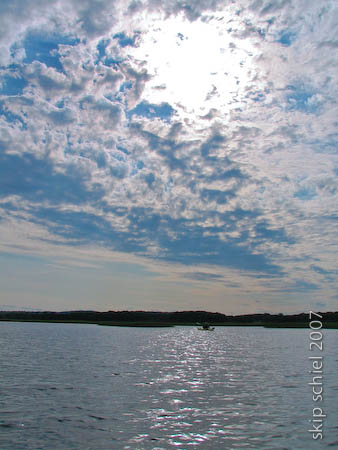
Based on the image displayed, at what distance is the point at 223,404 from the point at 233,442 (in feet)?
29.4

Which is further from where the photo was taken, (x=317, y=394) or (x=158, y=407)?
(x=317, y=394)

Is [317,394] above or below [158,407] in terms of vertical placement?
above

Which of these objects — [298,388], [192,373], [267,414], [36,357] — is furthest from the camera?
[36,357]

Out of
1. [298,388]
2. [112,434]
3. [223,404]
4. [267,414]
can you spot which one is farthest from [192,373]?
[112,434]

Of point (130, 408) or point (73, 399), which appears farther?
point (73, 399)

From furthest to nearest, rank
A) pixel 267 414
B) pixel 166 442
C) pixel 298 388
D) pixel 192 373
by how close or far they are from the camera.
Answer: pixel 192 373 → pixel 298 388 → pixel 267 414 → pixel 166 442

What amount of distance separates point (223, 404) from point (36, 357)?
3844cm

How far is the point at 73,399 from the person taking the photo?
99.0ft

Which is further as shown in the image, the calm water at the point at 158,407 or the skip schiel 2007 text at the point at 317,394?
the skip schiel 2007 text at the point at 317,394

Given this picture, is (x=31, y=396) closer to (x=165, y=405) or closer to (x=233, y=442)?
(x=165, y=405)

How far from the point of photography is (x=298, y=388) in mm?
36062

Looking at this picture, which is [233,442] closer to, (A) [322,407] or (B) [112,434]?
(B) [112,434]

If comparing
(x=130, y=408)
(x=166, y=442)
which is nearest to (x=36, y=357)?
(x=130, y=408)

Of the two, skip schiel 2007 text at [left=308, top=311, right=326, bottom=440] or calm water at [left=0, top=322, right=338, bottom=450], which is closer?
calm water at [left=0, top=322, right=338, bottom=450]
